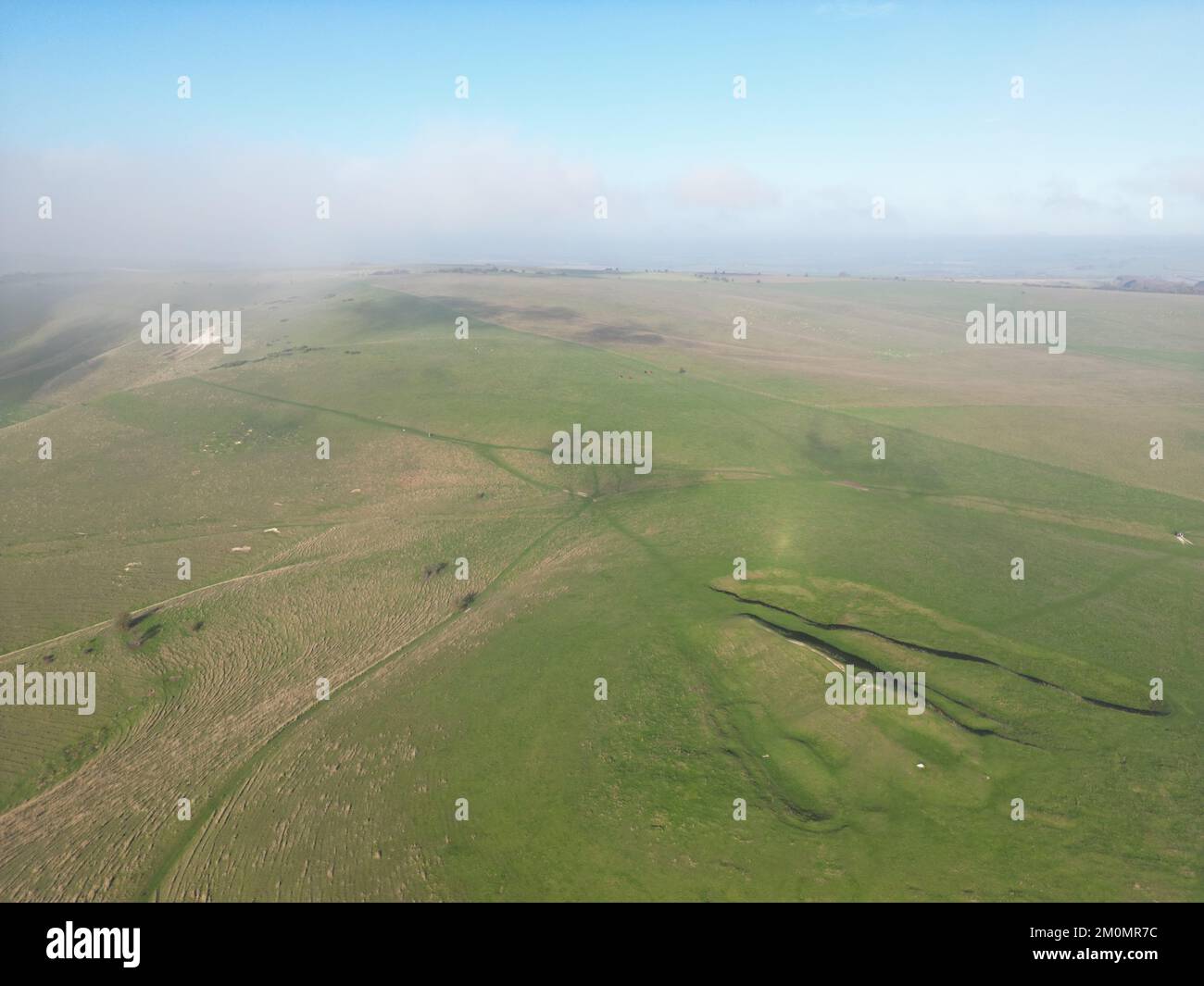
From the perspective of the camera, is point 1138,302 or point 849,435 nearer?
point 849,435

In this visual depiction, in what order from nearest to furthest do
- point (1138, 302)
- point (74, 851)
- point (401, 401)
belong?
1. point (74, 851)
2. point (401, 401)
3. point (1138, 302)

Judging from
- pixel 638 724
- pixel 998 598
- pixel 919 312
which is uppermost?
pixel 919 312

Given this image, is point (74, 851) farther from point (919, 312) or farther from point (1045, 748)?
point (919, 312)

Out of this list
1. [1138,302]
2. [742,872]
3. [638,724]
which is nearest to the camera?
[742,872]

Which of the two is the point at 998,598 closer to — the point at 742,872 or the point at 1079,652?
the point at 1079,652

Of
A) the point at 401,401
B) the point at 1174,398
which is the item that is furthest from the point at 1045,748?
the point at 1174,398

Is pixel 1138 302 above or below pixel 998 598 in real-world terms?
above
